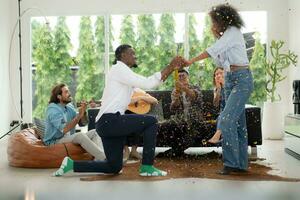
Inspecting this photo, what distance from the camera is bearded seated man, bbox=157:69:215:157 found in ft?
16.8

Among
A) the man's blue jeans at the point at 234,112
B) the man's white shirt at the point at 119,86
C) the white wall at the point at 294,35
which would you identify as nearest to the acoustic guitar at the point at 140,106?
the man's white shirt at the point at 119,86

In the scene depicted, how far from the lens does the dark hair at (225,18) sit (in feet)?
13.3

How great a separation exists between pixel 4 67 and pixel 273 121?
4440 millimetres

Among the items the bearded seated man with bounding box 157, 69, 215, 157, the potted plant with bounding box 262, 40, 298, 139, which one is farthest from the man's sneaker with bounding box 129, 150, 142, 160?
the potted plant with bounding box 262, 40, 298, 139

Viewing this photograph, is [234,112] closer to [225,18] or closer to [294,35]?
[225,18]

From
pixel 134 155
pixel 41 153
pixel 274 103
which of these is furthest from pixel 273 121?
pixel 41 153

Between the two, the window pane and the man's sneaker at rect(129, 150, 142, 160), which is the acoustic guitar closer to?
the man's sneaker at rect(129, 150, 142, 160)

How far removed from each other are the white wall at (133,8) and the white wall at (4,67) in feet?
0.86

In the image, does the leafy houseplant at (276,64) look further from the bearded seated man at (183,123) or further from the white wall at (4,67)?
the white wall at (4,67)

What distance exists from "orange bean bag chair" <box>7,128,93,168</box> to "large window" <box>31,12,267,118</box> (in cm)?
365

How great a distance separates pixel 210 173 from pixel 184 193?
946mm

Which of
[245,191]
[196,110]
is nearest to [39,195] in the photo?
[245,191]

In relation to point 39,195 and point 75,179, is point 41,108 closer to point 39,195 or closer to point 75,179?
point 75,179

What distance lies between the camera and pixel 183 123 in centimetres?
510
